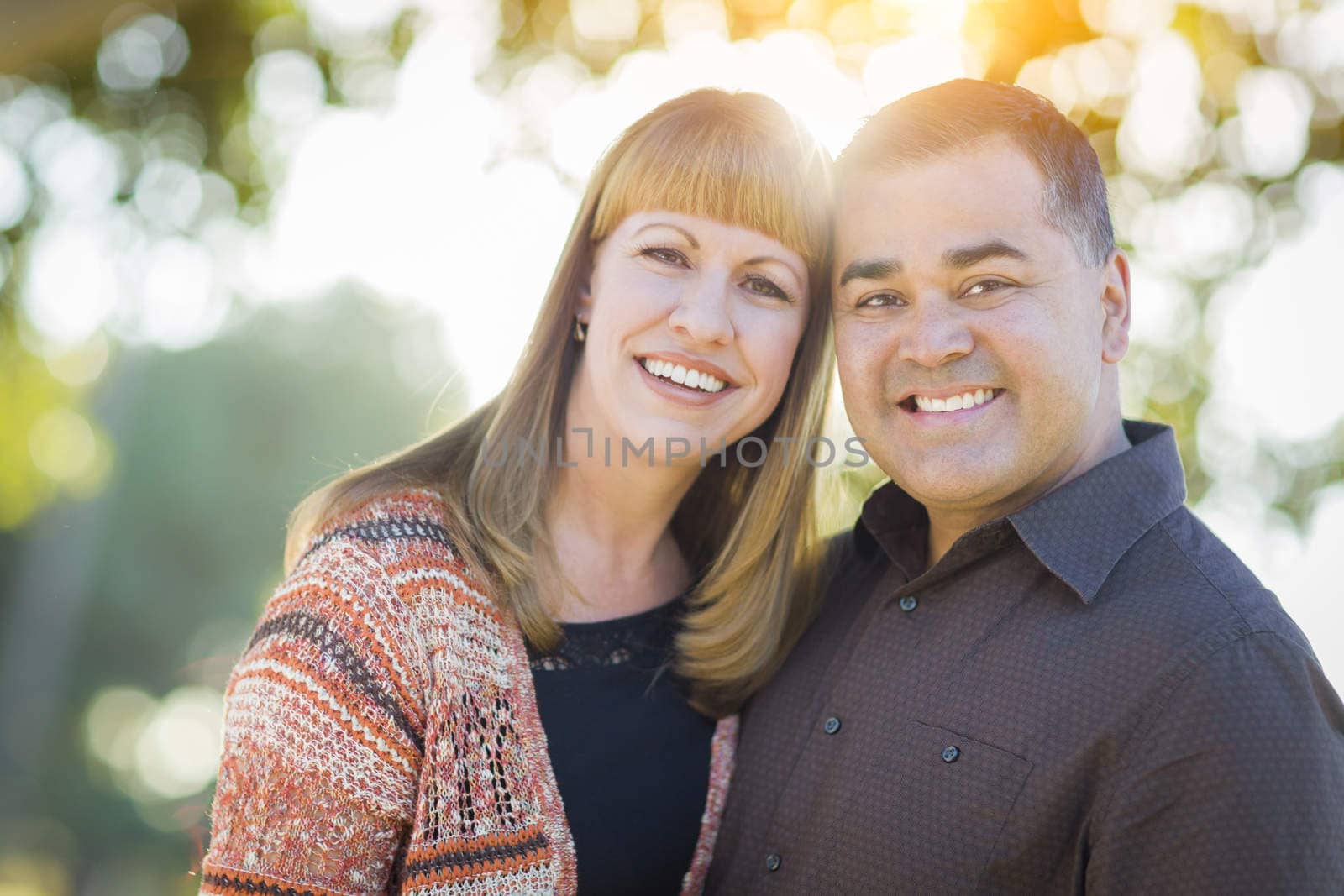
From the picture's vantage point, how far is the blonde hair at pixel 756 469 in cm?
256

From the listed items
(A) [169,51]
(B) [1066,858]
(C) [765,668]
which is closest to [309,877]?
(C) [765,668]

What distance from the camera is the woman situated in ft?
7.00

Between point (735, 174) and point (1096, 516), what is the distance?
114 cm

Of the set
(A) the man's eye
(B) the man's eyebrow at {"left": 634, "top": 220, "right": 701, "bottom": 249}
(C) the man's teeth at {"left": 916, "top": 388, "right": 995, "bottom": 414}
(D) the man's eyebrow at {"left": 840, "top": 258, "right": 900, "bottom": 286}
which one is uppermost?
(B) the man's eyebrow at {"left": 634, "top": 220, "right": 701, "bottom": 249}

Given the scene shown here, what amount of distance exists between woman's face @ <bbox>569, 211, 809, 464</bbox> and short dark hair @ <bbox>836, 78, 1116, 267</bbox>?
36cm

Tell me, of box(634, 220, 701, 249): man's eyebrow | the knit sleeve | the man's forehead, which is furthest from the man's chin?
the knit sleeve

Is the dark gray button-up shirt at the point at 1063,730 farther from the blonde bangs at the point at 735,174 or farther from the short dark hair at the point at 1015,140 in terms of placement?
the blonde bangs at the point at 735,174

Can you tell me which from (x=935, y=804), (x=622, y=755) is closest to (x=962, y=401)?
(x=935, y=804)

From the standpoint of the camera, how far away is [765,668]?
275 centimetres

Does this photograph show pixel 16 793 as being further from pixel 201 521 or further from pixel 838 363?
pixel 838 363

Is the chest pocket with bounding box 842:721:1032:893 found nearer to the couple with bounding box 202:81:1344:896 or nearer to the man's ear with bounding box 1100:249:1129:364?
the couple with bounding box 202:81:1344:896

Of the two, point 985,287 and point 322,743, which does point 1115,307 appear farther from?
point 322,743

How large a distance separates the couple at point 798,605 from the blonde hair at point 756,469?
0.04 ft

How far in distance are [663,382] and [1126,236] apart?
317 cm
